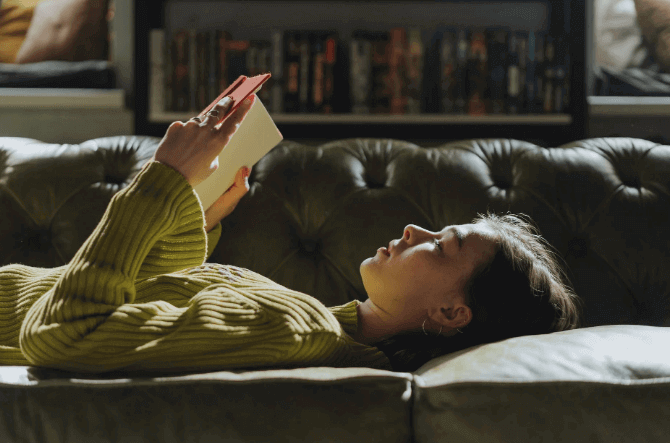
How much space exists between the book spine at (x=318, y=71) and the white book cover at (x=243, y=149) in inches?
25.0

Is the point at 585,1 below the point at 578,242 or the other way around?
the other way around

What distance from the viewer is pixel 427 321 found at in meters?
1.05

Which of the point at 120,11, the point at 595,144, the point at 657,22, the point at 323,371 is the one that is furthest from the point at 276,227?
the point at 657,22

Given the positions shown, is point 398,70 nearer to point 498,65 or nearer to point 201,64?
point 498,65

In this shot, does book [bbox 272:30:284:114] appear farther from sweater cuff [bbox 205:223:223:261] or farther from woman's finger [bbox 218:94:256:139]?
woman's finger [bbox 218:94:256:139]

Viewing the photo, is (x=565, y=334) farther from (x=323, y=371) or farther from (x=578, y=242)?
(x=578, y=242)

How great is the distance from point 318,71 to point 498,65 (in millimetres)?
552

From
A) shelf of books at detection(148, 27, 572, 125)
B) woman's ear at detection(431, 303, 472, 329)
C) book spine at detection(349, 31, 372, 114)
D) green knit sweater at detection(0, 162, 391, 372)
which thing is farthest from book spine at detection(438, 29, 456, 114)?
green knit sweater at detection(0, 162, 391, 372)

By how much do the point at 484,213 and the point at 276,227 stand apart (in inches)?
18.3

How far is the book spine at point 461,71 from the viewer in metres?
1.79

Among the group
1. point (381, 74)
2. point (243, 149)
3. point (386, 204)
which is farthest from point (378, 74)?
point (243, 149)

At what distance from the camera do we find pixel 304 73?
5.90 feet

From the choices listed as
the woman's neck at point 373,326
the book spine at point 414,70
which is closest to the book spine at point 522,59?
the book spine at point 414,70

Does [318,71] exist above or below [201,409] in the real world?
above
